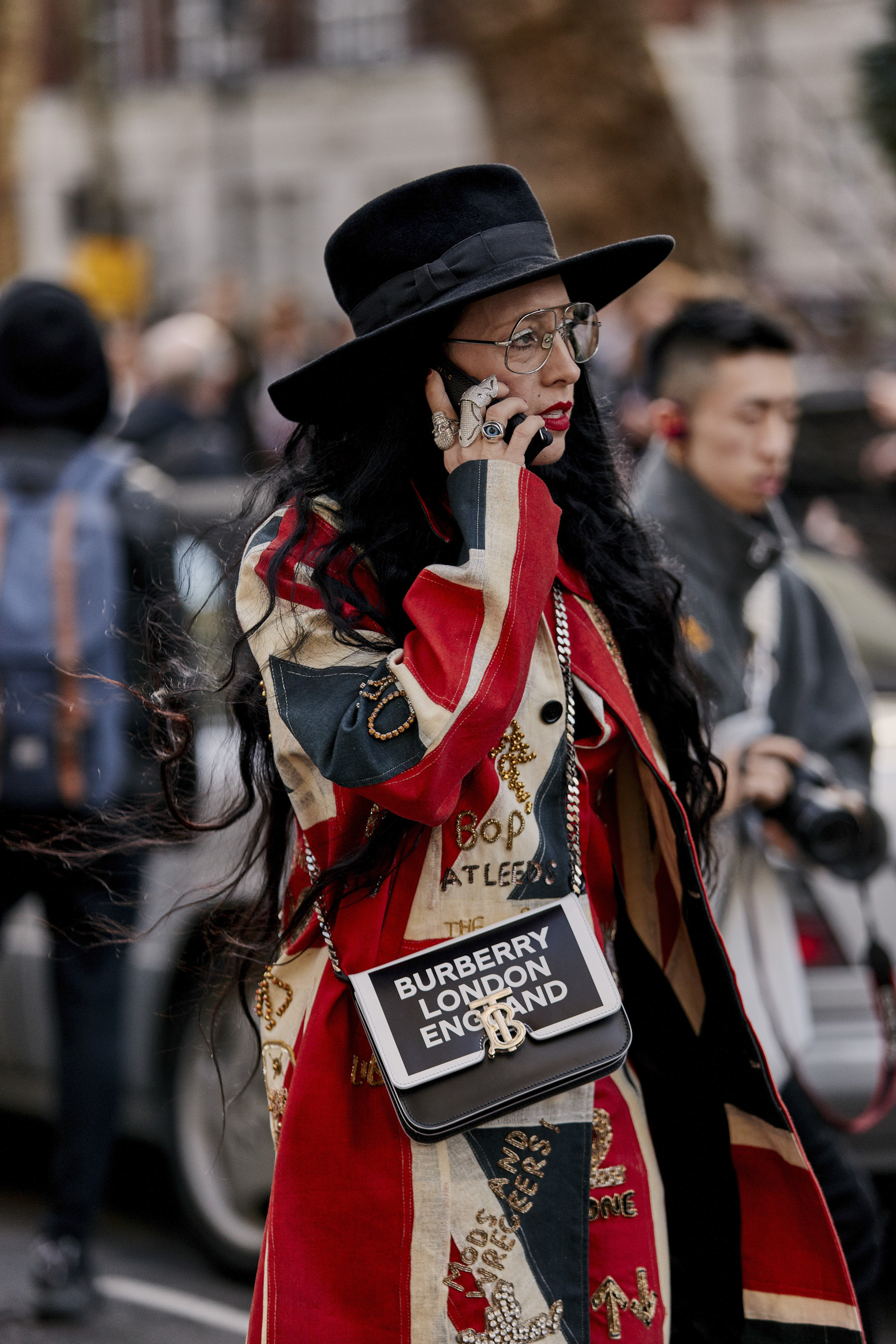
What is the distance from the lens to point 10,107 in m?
15.3

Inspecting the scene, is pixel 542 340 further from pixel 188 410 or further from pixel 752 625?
pixel 188 410

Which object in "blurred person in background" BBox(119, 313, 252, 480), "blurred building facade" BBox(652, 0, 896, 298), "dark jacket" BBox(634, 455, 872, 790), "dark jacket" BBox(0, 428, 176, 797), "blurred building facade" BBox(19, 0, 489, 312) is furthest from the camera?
"blurred building facade" BBox(19, 0, 489, 312)

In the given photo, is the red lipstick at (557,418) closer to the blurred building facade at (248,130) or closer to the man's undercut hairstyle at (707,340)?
the man's undercut hairstyle at (707,340)

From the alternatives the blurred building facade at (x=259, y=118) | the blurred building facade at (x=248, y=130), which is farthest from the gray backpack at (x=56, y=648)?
the blurred building facade at (x=248, y=130)

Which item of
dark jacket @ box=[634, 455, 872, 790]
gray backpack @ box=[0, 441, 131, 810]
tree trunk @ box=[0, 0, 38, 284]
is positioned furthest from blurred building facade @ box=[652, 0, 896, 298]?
tree trunk @ box=[0, 0, 38, 284]

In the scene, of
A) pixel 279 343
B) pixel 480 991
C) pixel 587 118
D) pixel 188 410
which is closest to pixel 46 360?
pixel 480 991

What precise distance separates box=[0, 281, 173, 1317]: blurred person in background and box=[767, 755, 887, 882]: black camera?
1384 millimetres

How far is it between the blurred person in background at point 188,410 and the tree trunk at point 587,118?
1.92 metres

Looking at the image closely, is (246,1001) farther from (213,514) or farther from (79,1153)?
(213,514)

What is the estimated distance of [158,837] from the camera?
94.5 inches

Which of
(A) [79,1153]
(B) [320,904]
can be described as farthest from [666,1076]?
(A) [79,1153]

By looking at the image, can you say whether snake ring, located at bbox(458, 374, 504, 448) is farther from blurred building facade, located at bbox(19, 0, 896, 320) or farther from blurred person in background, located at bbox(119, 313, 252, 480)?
blurred building facade, located at bbox(19, 0, 896, 320)

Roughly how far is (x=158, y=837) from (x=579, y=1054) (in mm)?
690

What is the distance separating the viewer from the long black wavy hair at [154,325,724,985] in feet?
6.84
